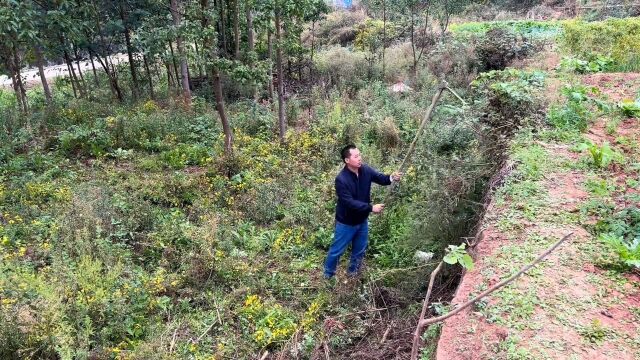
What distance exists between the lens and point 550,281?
10.3 feet

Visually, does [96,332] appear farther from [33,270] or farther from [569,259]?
[569,259]

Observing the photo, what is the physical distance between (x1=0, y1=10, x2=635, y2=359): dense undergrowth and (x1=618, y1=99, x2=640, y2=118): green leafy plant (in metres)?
0.46

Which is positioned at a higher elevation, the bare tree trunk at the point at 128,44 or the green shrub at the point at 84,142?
the bare tree trunk at the point at 128,44

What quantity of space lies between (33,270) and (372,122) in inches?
252

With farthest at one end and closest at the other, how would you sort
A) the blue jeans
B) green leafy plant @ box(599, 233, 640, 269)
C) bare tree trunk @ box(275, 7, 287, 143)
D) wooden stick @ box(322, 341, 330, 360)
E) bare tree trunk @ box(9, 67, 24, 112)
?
bare tree trunk @ box(9, 67, 24, 112) < bare tree trunk @ box(275, 7, 287, 143) < the blue jeans < wooden stick @ box(322, 341, 330, 360) < green leafy plant @ box(599, 233, 640, 269)

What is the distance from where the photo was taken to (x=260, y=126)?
32.1 ft

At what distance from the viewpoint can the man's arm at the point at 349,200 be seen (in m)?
4.91

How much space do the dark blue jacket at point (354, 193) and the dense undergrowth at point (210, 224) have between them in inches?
23.6

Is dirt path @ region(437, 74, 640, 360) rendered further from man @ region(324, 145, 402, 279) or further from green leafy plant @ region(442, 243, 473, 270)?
man @ region(324, 145, 402, 279)

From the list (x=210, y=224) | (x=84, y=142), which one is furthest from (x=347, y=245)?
(x=84, y=142)

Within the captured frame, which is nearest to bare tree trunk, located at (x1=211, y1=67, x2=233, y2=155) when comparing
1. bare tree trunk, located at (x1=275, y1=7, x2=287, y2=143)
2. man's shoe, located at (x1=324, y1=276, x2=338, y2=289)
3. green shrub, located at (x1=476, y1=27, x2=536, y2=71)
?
bare tree trunk, located at (x1=275, y1=7, x2=287, y2=143)

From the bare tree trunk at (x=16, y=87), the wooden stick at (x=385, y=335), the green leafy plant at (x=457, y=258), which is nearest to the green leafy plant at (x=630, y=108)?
the wooden stick at (x=385, y=335)

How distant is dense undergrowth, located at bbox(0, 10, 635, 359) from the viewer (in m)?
4.21

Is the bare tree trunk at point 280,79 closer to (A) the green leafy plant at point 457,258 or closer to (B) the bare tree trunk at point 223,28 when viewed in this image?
(B) the bare tree trunk at point 223,28
